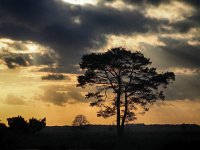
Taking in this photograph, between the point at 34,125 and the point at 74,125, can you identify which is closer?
the point at 34,125

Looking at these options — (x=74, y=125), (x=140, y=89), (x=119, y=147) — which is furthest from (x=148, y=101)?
(x=74, y=125)

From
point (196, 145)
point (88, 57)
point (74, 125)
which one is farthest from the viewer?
point (74, 125)

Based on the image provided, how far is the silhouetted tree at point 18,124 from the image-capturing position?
5234cm

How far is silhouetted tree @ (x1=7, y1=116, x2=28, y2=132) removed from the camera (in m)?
52.3

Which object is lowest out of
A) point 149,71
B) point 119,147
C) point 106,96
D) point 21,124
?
point 119,147

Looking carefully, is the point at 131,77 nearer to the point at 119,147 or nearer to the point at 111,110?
the point at 111,110

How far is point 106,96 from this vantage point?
170 ft

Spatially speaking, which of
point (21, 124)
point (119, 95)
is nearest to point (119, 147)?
point (119, 95)

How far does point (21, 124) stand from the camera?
53.0m

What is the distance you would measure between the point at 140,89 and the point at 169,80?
3.96 metres

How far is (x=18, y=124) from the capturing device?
52750mm

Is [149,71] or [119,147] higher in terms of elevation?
[149,71]

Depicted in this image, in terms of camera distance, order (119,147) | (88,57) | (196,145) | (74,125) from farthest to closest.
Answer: (74,125) → (88,57) → (119,147) → (196,145)

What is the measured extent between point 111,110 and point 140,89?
458 centimetres
